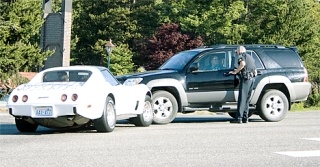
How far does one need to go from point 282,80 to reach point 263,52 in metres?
0.92

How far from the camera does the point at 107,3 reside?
253 feet

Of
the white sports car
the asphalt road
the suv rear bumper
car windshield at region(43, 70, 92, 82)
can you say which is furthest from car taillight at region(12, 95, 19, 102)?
the suv rear bumper

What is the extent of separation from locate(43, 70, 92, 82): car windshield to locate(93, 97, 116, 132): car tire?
732 mm

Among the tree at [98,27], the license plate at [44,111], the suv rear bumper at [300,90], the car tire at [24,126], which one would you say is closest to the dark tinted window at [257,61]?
the suv rear bumper at [300,90]

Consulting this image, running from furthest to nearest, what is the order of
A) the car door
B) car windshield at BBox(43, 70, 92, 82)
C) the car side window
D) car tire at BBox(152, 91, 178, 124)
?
the car side window, the car door, car tire at BBox(152, 91, 178, 124), car windshield at BBox(43, 70, 92, 82)

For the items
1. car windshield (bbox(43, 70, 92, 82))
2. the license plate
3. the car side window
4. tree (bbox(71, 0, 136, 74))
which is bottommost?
the license plate

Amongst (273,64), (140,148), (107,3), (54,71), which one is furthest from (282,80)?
(107,3)

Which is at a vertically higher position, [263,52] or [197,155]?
[263,52]

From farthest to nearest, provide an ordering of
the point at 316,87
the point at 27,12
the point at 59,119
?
the point at 316,87 < the point at 27,12 < the point at 59,119

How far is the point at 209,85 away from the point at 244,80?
914mm

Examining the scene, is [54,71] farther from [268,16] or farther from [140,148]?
[268,16]

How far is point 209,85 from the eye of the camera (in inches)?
651

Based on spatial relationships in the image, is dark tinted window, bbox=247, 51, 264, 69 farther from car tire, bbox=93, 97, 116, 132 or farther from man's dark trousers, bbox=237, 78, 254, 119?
car tire, bbox=93, 97, 116, 132

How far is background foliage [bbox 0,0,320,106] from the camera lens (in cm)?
5727
